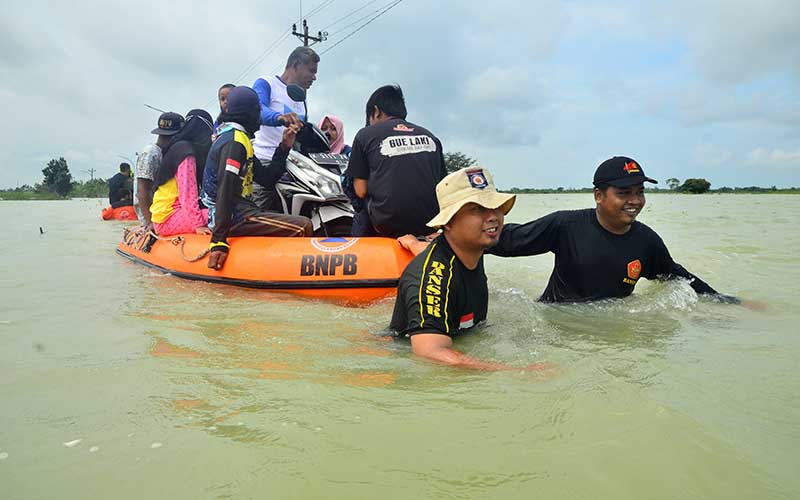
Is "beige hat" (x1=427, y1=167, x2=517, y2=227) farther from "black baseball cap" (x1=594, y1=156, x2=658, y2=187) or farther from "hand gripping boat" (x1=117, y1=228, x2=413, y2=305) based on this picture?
"hand gripping boat" (x1=117, y1=228, x2=413, y2=305)

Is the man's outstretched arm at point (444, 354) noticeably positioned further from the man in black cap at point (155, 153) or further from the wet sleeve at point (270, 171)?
the man in black cap at point (155, 153)

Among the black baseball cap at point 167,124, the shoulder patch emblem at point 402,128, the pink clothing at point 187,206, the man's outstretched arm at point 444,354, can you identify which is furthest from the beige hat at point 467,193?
the black baseball cap at point 167,124

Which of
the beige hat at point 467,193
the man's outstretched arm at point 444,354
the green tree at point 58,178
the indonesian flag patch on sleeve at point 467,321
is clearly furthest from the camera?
the green tree at point 58,178

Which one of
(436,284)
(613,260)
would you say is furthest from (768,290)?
(436,284)

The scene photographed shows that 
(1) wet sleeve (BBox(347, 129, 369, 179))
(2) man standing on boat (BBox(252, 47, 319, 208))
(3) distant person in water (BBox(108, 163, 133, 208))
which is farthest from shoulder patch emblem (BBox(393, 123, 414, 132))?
(3) distant person in water (BBox(108, 163, 133, 208))

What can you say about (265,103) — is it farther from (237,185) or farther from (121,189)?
(121,189)

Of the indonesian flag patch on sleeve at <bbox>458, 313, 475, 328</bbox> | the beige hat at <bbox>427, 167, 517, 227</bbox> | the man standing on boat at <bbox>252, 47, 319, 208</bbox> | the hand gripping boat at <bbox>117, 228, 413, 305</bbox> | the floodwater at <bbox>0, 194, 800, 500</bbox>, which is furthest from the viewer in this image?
the man standing on boat at <bbox>252, 47, 319, 208</bbox>

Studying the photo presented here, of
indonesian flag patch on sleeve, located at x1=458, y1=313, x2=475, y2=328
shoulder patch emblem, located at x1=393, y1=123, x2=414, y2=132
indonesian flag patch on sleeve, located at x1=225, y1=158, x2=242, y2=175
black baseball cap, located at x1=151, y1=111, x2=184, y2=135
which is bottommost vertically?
indonesian flag patch on sleeve, located at x1=458, y1=313, x2=475, y2=328

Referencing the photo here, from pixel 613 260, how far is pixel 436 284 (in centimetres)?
170

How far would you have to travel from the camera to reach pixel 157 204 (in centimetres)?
563

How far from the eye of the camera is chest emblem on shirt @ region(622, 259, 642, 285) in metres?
3.68

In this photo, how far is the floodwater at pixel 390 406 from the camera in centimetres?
144

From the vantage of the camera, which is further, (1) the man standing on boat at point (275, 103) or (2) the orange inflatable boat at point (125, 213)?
(2) the orange inflatable boat at point (125, 213)

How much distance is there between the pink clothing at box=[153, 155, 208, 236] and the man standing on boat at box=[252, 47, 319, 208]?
684 millimetres
